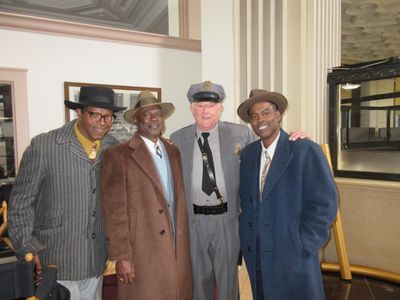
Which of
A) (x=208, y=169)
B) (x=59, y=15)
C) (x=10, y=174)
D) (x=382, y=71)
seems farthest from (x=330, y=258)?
(x=59, y=15)

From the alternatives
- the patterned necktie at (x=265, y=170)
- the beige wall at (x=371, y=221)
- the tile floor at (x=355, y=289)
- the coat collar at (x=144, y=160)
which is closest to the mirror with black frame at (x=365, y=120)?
the beige wall at (x=371, y=221)

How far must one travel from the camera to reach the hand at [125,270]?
5.84ft

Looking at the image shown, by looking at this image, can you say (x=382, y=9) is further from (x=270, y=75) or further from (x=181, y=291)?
(x=181, y=291)

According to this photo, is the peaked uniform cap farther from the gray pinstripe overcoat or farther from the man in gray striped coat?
the gray pinstripe overcoat

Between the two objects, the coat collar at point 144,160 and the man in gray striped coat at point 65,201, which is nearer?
the man in gray striped coat at point 65,201

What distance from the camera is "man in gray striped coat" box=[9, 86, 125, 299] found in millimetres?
1613

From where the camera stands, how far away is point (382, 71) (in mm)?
3094

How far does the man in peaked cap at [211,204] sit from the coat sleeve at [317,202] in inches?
22.1

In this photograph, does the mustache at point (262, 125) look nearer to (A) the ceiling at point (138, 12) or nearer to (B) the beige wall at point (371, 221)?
(B) the beige wall at point (371, 221)

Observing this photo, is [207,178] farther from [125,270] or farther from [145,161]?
[125,270]

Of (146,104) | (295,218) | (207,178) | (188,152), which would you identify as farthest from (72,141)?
(295,218)

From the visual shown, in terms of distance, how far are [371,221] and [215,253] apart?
1.99 meters

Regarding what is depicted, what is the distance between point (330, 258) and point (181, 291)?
2283 mm

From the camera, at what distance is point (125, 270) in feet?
5.85
